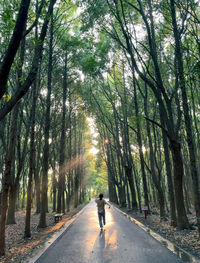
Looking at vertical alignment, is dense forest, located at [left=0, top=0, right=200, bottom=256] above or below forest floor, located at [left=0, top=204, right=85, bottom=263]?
above

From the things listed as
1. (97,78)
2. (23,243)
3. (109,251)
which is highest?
(97,78)

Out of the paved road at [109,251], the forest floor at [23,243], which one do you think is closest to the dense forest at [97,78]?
the forest floor at [23,243]

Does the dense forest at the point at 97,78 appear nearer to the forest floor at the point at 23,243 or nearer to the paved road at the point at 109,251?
the forest floor at the point at 23,243

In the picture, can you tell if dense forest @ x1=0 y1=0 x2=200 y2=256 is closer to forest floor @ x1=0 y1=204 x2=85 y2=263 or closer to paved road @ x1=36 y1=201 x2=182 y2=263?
forest floor @ x1=0 y1=204 x2=85 y2=263

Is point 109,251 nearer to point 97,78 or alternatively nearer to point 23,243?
point 23,243

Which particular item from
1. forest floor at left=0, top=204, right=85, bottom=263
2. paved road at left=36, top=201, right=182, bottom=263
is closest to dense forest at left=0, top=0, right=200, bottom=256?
forest floor at left=0, top=204, right=85, bottom=263

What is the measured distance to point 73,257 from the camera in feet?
18.5

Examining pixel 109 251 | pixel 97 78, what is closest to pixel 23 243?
pixel 109 251

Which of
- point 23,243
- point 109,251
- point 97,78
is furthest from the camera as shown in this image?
point 97,78

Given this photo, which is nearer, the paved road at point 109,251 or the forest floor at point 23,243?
the paved road at point 109,251

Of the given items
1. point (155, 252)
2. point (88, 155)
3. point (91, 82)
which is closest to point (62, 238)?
point (155, 252)

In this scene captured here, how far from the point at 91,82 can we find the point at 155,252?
60.9ft

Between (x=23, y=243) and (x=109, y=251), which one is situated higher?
(x=109, y=251)

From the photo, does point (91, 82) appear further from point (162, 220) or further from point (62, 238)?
point (62, 238)
